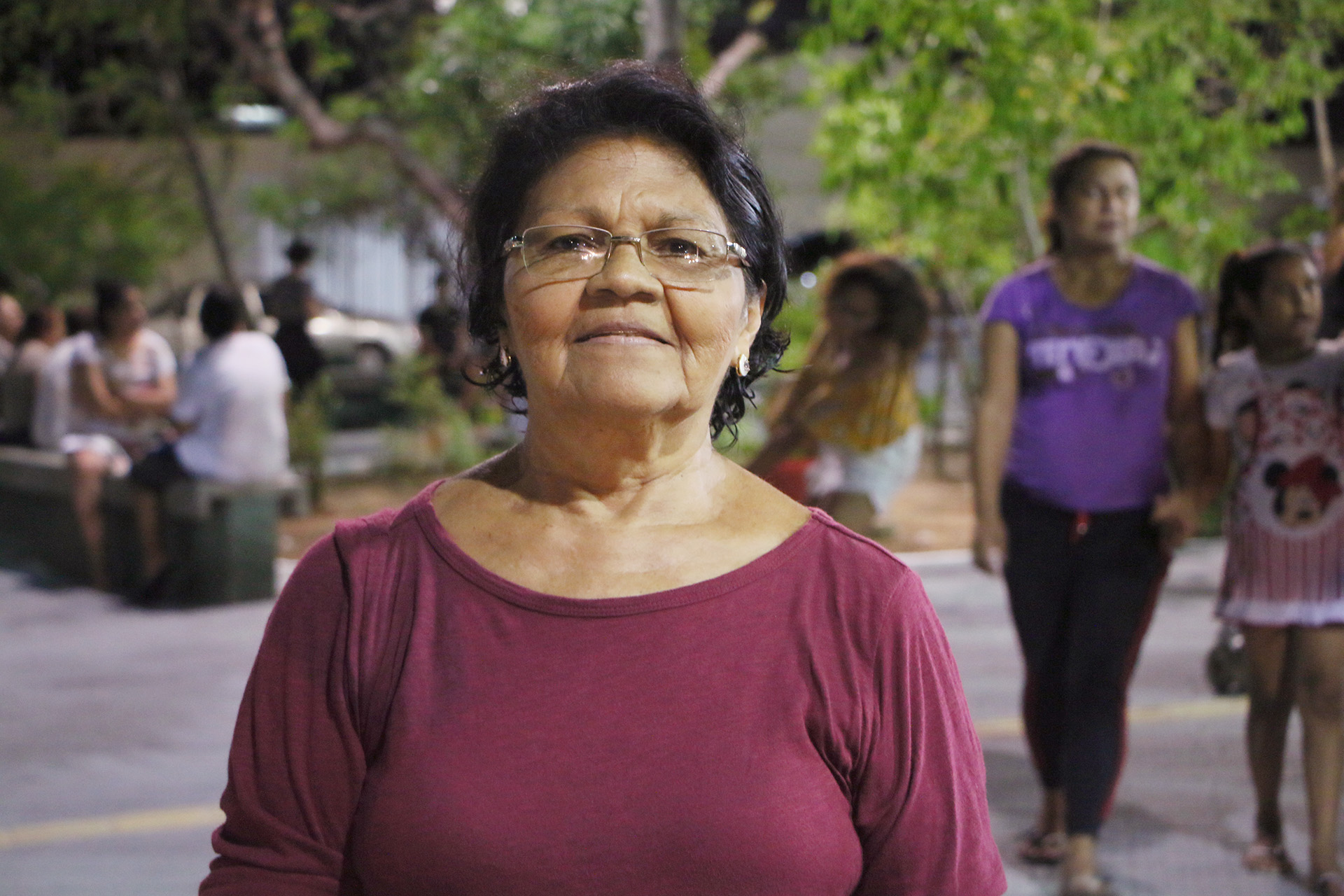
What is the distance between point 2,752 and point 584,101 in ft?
16.0

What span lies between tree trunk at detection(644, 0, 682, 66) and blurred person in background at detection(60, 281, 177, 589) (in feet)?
11.6

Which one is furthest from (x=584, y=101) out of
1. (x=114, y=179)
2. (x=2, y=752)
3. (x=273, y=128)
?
(x=273, y=128)

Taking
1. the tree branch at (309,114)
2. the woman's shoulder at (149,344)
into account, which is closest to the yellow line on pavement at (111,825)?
the woman's shoulder at (149,344)

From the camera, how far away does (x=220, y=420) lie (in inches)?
338

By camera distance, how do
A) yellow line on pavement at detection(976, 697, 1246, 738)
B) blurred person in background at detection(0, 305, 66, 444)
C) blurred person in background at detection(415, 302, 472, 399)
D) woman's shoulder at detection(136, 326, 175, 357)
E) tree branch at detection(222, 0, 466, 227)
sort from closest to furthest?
yellow line on pavement at detection(976, 697, 1246, 738), woman's shoulder at detection(136, 326, 175, 357), blurred person in background at detection(0, 305, 66, 444), tree branch at detection(222, 0, 466, 227), blurred person in background at detection(415, 302, 472, 399)

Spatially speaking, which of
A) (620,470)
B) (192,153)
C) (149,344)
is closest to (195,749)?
(149,344)

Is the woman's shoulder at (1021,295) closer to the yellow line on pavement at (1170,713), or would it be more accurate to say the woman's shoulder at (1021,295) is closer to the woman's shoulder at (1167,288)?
the woman's shoulder at (1167,288)

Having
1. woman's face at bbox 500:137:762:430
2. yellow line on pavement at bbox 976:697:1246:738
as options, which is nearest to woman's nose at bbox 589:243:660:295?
woman's face at bbox 500:137:762:430

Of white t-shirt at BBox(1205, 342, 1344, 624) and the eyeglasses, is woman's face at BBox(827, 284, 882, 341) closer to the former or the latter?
white t-shirt at BBox(1205, 342, 1344, 624)

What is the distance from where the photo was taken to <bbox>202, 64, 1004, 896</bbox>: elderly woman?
1.81 metres

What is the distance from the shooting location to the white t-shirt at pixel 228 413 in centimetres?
854

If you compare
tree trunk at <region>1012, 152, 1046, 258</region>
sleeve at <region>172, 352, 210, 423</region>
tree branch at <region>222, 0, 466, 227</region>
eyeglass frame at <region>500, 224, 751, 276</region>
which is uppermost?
tree branch at <region>222, 0, 466, 227</region>

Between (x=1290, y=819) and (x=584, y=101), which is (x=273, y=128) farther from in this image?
(x=584, y=101)

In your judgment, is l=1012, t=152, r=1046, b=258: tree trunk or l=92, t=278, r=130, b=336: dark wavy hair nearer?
l=1012, t=152, r=1046, b=258: tree trunk
